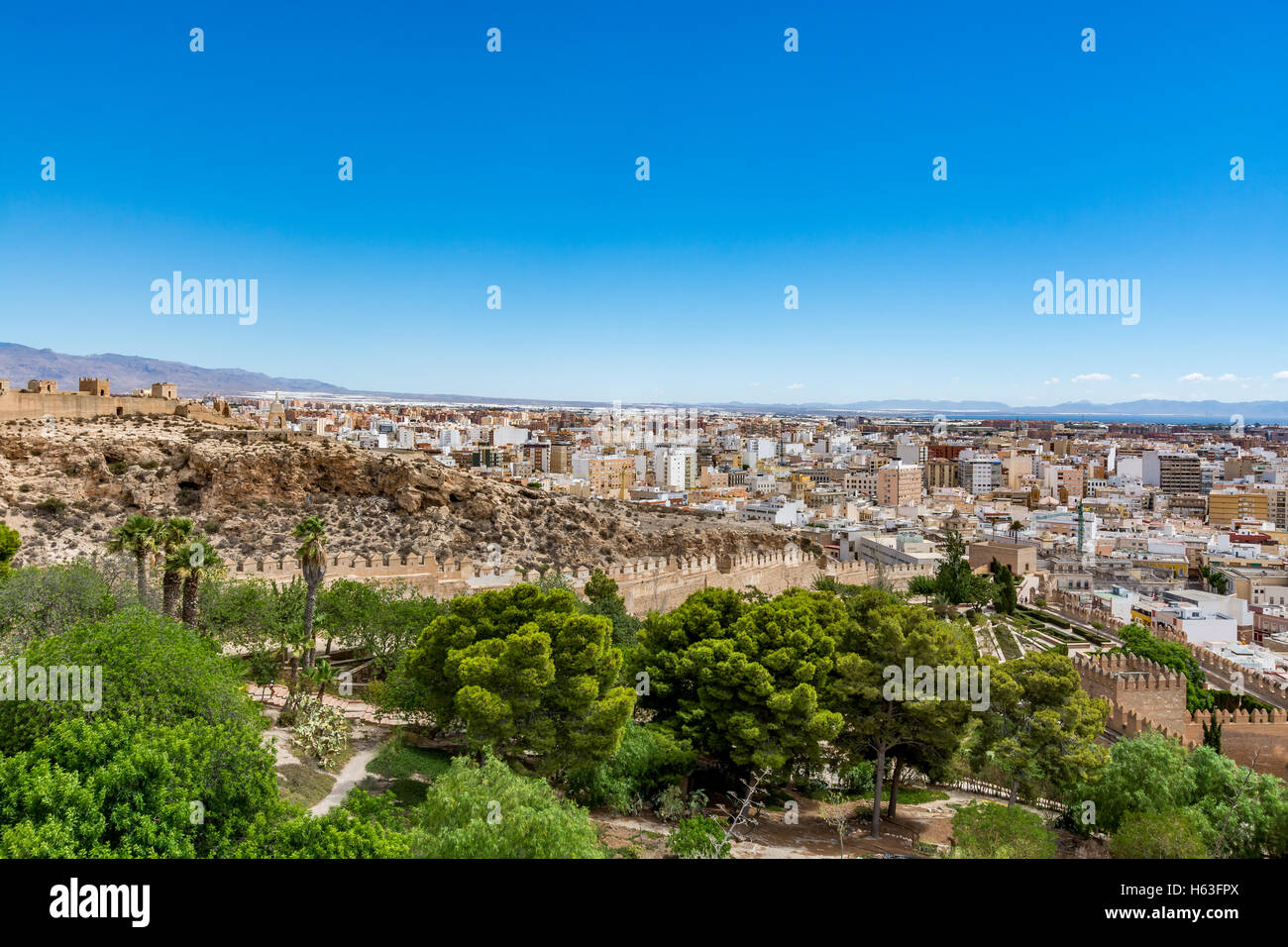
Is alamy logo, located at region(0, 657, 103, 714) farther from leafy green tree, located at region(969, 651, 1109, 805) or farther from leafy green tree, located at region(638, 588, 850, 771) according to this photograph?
leafy green tree, located at region(969, 651, 1109, 805)

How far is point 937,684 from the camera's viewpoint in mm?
11656

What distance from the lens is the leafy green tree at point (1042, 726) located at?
1123 centimetres

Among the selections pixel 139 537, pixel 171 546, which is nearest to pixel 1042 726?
pixel 171 546

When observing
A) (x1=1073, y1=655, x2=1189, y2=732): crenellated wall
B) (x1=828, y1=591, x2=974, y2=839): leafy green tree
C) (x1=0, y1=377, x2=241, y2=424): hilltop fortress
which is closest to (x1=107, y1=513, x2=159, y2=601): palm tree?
→ (x1=828, y1=591, x2=974, y2=839): leafy green tree

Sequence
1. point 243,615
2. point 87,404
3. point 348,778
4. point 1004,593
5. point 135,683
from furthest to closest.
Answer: point 87,404 → point 1004,593 → point 243,615 → point 348,778 → point 135,683

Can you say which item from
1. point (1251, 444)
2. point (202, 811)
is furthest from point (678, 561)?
point (1251, 444)

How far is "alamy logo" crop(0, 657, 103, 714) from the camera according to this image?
7457mm

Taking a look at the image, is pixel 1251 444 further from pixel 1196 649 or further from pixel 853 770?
pixel 853 770

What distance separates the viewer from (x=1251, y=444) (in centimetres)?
11162

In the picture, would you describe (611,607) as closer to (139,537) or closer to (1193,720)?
(139,537)
